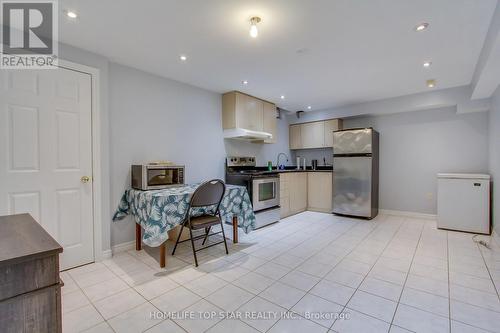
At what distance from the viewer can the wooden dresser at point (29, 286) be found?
0.83 m

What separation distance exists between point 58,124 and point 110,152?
0.58 m

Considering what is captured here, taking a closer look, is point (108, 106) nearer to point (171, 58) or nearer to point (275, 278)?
point (171, 58)

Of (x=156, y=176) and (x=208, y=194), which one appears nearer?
(x=208, y=194)

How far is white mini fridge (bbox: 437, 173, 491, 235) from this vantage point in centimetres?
342

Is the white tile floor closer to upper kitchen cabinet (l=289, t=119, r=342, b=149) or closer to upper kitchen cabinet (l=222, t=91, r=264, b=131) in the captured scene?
upper kitchen cabinet (l=222, t=91, r=264, b=131)

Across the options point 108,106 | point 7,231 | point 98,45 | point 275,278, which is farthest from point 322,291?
point 98,45

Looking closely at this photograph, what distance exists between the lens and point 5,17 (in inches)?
77.4

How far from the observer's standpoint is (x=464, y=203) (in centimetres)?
357

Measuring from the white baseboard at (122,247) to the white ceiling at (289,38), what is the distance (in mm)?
2342

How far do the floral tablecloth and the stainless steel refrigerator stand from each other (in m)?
2.33

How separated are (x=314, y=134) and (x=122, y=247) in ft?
14.6

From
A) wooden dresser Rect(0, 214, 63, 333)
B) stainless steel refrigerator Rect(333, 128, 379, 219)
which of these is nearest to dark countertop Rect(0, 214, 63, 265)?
wooden dresser Rect(0, 214, 63, 333)

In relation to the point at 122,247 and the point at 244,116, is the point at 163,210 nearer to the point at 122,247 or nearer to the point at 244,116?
the point at 122,247

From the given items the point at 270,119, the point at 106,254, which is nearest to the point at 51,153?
the point at 106,254
